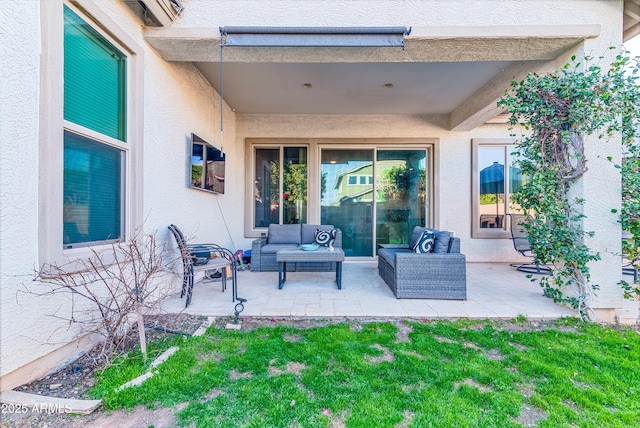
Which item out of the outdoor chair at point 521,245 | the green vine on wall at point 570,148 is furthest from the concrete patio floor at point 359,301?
the outdoor chair at point 521,245

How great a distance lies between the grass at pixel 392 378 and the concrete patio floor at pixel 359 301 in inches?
13.2

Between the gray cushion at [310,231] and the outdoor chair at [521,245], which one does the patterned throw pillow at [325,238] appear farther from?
the outdoor chair at [521,245]

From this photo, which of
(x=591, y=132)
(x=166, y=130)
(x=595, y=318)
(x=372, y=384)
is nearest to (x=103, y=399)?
(x=372, y=384)

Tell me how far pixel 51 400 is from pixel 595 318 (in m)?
4.71

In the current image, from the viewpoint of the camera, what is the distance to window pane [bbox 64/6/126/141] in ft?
6.57

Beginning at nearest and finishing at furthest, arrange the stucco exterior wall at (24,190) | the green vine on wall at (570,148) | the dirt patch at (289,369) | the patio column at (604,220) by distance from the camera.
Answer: the stucco exterior wall at (24,190) → the dirt patch at (289,369) → the green vine on wall at (570,148) → the patio column at (604,220)

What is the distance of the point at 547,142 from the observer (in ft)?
9.89

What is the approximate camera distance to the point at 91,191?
87.4 inches

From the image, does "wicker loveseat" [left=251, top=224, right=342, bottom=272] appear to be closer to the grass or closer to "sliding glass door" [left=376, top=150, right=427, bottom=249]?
"sliding glass door" [left=376, top=150, right=427, bottom=249]

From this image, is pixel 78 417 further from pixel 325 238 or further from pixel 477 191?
pixel 477 191

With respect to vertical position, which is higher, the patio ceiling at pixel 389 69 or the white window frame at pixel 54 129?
the patio ceiling at pixel 389 69

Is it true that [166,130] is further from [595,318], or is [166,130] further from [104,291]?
[595,318]

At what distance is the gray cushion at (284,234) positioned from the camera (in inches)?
207

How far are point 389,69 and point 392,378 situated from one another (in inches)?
155
